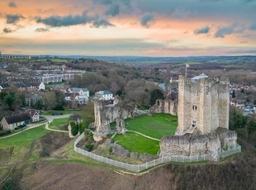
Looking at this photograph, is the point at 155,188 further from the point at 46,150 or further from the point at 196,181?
the point at 46,150

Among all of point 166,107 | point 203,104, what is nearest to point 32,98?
point 166,107

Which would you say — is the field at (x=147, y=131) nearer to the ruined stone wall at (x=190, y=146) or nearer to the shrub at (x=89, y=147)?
the ruined stone wall at (x=190, y=146)

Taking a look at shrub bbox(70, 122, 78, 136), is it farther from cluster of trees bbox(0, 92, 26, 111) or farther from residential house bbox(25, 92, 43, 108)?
residential house bbox(25, 92, 43, 108)

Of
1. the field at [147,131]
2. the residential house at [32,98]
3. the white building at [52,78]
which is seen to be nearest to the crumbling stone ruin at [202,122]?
the field at [147,131]

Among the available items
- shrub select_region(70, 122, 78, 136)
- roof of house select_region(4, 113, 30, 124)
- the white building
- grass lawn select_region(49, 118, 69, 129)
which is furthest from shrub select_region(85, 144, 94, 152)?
the white building

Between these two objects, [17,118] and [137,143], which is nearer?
[137,143]

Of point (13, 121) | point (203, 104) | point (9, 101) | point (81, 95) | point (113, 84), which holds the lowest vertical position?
point (13, 121)

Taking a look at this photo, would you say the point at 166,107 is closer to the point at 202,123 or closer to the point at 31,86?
the point at 202,123

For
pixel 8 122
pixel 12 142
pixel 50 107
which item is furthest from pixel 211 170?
pixel 50 107
